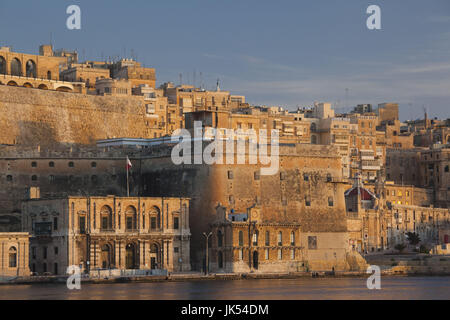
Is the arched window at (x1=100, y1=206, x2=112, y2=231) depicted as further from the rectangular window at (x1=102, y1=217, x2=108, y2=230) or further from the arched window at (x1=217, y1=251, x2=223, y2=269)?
the arched window at (x1=217, y1=251, x2=223, y2=269)

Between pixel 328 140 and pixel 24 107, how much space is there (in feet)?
147

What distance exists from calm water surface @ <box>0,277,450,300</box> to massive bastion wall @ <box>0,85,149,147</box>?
25139mm

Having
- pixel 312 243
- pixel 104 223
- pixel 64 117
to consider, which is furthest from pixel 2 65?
pixel 312 243

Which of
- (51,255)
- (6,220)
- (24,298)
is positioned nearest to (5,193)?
(6,220)

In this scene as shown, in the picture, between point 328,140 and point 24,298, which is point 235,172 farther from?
point 328,140

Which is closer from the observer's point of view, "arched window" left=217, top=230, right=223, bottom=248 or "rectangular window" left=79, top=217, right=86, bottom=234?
"rectangular window" left=79, top=217, right=86, bottom=234

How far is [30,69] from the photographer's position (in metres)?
119

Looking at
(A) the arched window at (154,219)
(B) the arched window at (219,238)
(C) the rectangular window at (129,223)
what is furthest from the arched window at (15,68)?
(B) the arched window at (219,238)

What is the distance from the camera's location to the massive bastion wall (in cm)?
10288

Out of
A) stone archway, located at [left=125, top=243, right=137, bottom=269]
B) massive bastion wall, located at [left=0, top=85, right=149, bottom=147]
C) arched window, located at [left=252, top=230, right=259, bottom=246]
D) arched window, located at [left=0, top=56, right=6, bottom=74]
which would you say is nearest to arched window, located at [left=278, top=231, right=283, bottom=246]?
arched window, located at [left=252, top=230, right=259, bottom=246]

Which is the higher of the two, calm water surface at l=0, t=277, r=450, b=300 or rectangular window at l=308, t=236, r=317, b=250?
rectangular window at l=308, t=236, r=317, b=250

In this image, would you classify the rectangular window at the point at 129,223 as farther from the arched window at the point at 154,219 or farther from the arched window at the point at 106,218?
the arched window at the point at 154,219

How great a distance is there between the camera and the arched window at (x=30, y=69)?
118 metres

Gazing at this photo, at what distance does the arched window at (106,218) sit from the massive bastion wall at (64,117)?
57.1 ft
